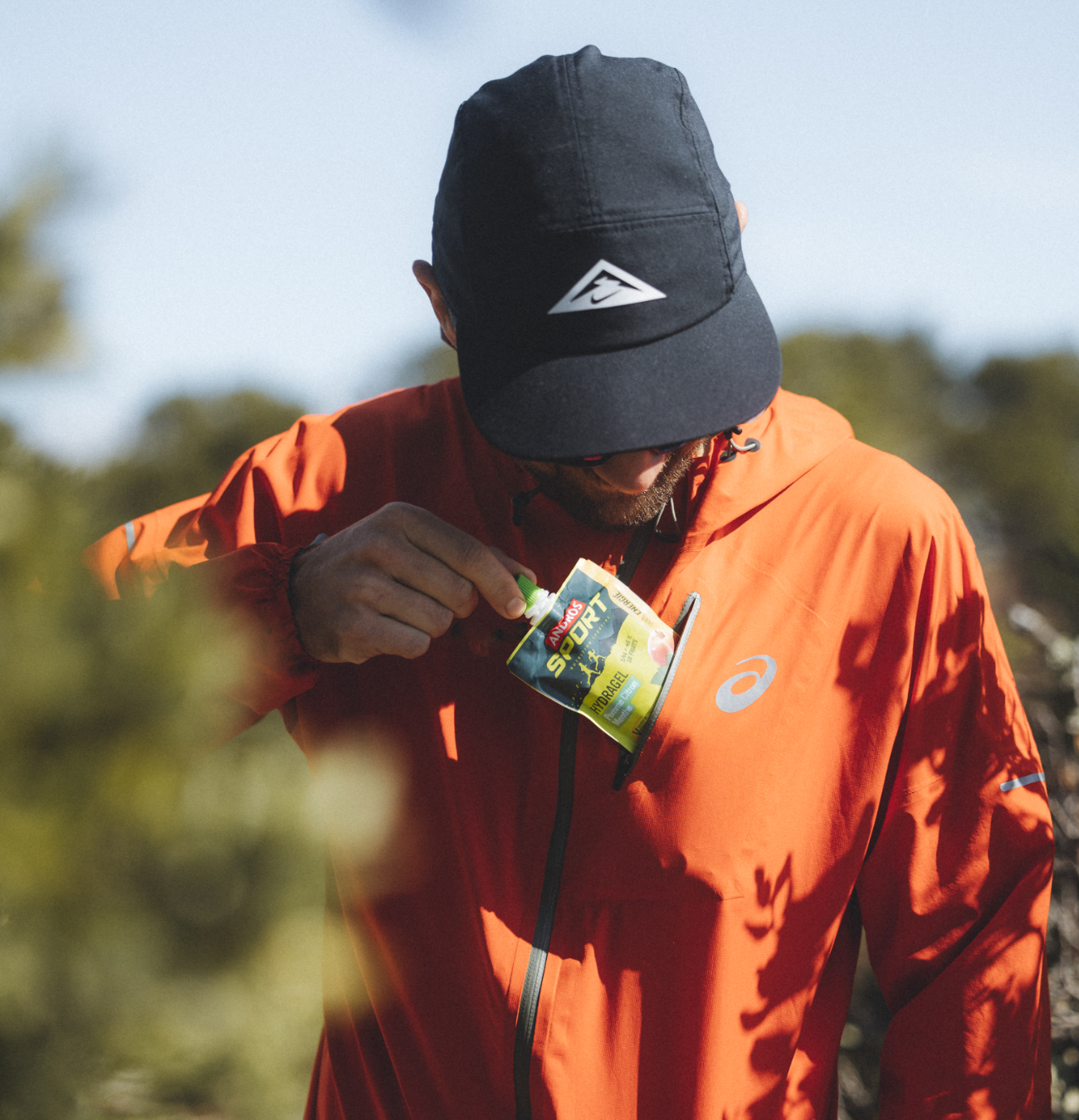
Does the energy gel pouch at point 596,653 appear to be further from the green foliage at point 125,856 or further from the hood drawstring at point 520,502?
the green foliage at point 125,856

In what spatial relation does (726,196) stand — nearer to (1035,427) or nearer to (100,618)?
(100,618)

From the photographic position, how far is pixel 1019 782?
150cm

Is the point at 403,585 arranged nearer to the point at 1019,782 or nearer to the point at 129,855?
the point at 129,855

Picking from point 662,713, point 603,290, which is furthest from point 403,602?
point 603,290

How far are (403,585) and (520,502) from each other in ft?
0.92

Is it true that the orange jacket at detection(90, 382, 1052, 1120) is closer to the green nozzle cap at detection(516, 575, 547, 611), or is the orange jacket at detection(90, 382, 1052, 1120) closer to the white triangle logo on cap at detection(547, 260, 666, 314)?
the green nozzle cap at detection(516, 575, 547, 611)

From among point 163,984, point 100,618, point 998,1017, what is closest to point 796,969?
point 998,1017

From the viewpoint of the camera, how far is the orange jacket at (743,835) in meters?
1.50

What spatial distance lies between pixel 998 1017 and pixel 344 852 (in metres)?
1.05

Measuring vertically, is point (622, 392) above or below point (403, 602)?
above

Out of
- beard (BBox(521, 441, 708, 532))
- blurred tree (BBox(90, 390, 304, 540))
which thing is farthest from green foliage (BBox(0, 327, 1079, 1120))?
blurred tree (BBox(90, 390, 304, 540))

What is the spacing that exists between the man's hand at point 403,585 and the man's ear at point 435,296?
350 mm

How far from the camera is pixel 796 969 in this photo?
61.6 inches

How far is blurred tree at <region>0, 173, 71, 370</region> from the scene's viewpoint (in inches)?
26.2
